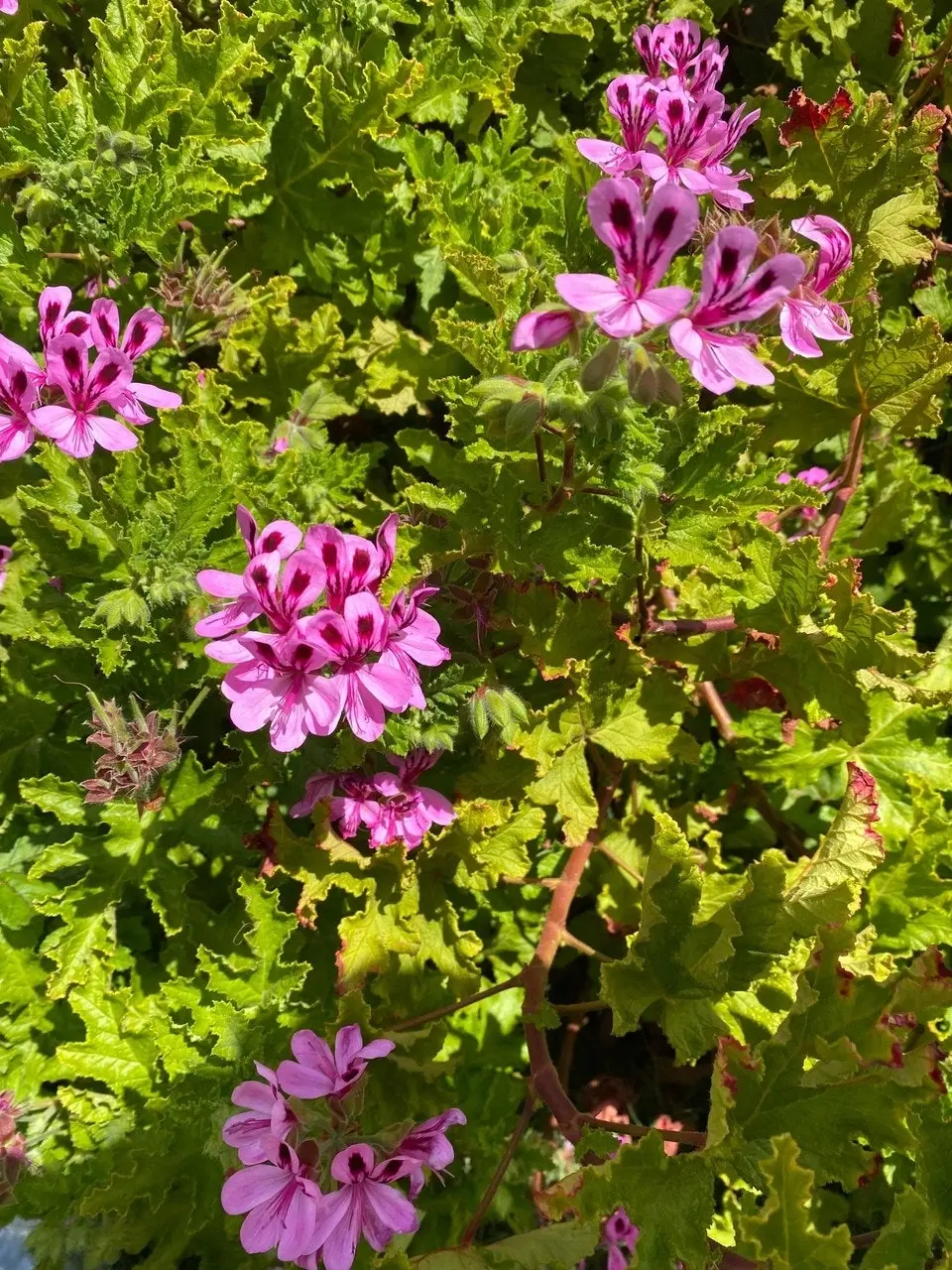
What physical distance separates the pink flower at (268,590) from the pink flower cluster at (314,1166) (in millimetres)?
782

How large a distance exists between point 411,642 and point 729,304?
787mm

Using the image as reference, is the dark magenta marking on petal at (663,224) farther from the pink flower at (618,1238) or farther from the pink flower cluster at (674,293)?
the pink flower at (618,1238)

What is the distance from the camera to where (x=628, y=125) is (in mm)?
2055

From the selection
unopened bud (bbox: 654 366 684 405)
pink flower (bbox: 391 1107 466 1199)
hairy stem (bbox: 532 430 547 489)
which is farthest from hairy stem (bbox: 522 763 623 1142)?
unopened bud (bbox: 654 366 684 405)

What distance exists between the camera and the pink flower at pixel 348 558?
1653 mm

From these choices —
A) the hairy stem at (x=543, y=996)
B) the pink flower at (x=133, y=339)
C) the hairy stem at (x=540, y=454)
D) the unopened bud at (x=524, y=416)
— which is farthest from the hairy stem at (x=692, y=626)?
the pink flower at (x=133, y=339)

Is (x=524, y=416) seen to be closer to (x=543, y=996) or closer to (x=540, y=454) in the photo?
(x=540, y=454)

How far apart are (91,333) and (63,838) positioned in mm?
1436

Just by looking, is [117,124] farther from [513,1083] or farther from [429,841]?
[513,1083]

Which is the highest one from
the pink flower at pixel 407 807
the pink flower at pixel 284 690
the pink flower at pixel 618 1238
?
the pink flower at pixel 284 690

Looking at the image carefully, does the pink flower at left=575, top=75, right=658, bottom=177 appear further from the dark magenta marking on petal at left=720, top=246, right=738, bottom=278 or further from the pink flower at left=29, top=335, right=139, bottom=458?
the pink flower at left=29, top=335, right=139, bottom=458

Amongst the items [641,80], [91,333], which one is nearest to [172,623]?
[91,333]

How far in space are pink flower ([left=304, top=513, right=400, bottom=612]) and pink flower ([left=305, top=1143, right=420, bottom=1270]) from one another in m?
0.96

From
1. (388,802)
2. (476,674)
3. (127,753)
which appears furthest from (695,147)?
(127,753)
